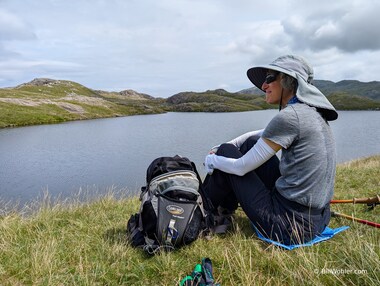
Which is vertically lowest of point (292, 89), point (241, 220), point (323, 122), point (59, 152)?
point (59, 152)

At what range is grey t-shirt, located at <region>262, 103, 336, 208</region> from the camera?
11.7 feet

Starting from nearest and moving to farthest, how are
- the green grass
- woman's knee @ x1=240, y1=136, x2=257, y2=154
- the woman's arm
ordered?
the green grass → the woman's arm → woman's knee @ x1=240, y1=136, x2=257, y2=154

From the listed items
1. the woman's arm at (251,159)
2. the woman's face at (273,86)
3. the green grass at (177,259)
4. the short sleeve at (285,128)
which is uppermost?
the woman's face at (273,86)

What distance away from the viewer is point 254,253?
3.80m

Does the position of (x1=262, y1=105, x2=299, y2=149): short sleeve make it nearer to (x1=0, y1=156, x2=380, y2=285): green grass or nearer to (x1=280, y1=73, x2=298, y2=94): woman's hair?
(x1=280, y1=73, x2=298, y2=94): woman's hair

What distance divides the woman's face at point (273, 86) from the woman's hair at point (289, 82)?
8 cm

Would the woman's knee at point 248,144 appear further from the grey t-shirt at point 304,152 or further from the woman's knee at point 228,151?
the grey t-shirt at point 304,152

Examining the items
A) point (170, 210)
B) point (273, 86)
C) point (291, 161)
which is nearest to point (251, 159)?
point (291, 161)

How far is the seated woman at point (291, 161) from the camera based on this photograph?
11.9 ft

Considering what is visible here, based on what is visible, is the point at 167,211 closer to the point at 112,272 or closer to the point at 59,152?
the point at 112,272

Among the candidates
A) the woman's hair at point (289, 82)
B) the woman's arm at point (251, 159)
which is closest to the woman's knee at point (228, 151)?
the woman's arm at point (251, 159)

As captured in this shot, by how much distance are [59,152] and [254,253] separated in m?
27.9

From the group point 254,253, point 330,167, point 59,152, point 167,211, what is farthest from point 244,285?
point 59,152

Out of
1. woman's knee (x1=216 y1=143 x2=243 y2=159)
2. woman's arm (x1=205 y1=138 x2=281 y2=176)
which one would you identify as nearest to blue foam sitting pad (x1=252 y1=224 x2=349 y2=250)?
woman's arm (x1=205 y1=138 x2=281 y2=176)
